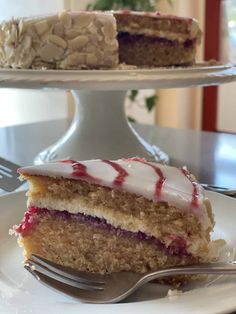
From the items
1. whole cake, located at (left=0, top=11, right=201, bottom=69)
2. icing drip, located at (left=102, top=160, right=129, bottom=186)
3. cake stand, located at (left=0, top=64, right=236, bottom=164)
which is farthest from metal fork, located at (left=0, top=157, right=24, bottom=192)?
icing drip, located at (left=102, top=160, right=129, bottom=186)

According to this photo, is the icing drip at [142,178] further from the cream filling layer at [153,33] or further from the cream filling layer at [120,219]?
the cream filling layer at [153,33]

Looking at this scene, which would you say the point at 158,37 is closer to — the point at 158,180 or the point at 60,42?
the point at 60,42

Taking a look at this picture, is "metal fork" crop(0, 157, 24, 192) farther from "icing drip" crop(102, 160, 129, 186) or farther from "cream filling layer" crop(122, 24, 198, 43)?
"cream filling layer" crop(122, 24, 198, 43)

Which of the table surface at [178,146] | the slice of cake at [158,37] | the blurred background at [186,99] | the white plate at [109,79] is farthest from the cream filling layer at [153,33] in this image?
the blurred background at [186,99]

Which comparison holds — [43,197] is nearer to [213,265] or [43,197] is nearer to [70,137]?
[213,265]

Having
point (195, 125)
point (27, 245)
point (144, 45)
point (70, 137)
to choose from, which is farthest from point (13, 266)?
point (195, 125)
